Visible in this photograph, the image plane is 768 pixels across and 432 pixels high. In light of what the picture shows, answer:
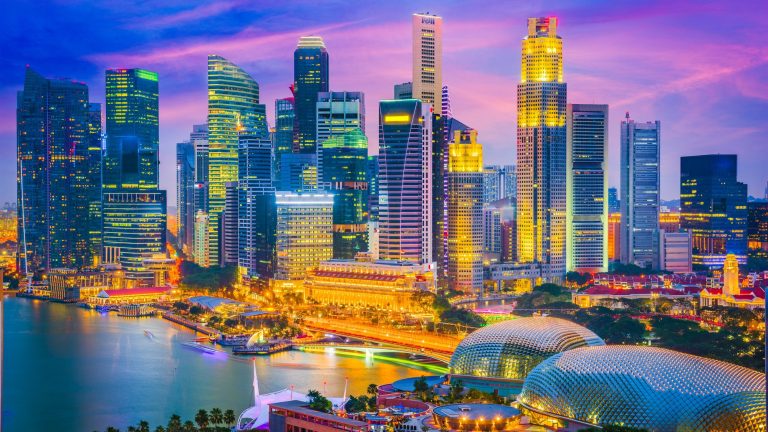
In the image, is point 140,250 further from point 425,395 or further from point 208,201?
point 425,395

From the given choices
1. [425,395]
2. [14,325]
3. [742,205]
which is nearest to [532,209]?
[742,205]

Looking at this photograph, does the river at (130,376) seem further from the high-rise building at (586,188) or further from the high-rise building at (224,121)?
the high-rise building at (224,121)

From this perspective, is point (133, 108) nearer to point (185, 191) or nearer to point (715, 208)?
point (185, 191)

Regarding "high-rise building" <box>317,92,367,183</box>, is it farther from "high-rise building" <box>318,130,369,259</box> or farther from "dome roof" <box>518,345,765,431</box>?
"dome roof" <box>518,345,765,431</box>

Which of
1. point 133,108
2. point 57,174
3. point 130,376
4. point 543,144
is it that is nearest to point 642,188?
point 543,144

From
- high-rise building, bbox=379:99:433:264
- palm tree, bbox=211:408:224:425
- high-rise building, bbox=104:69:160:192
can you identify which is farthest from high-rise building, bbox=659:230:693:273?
palm tree, bbox=211:408:224:425
